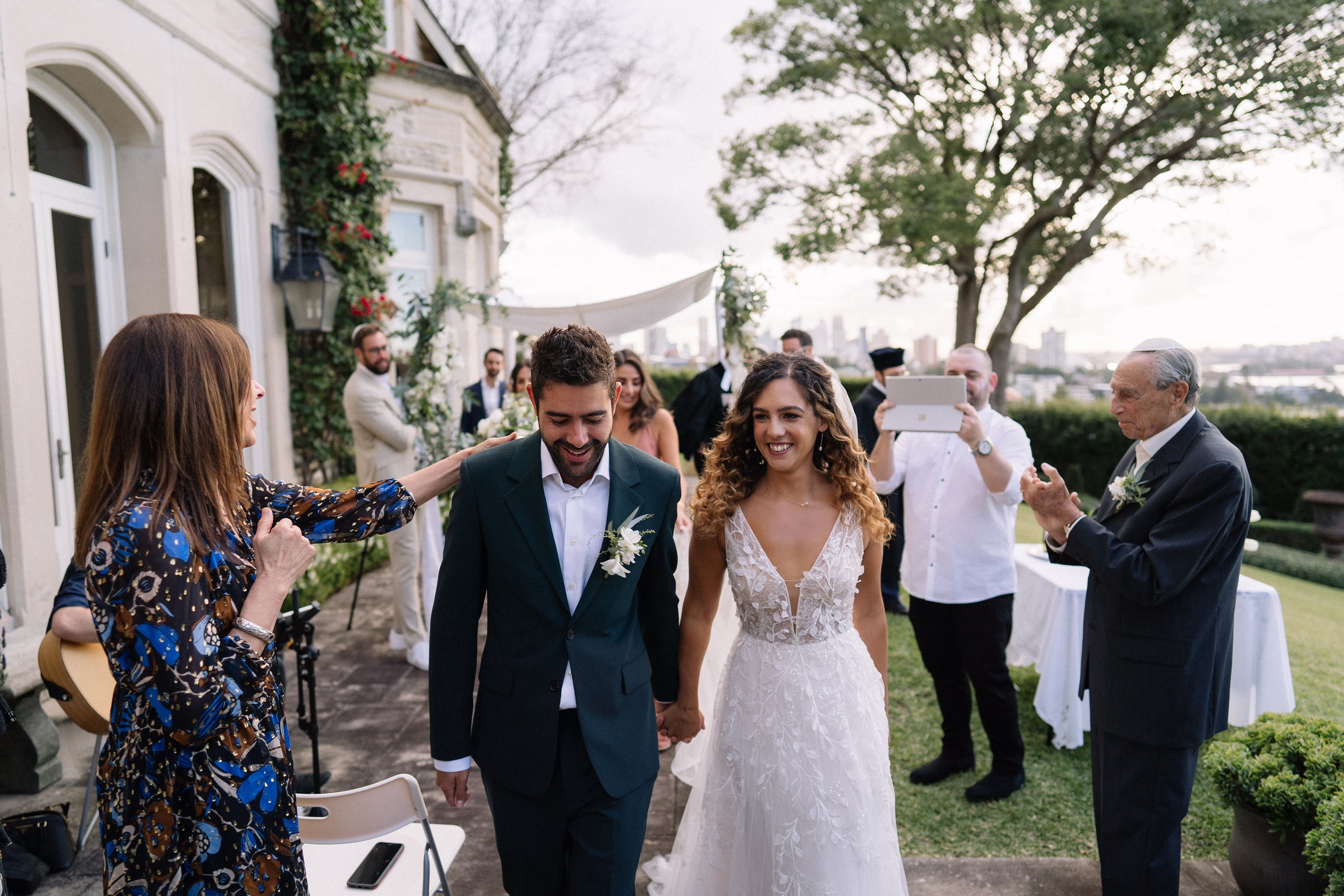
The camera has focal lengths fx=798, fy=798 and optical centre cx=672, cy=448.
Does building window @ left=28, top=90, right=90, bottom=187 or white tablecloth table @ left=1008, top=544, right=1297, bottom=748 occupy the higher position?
building window @ left=28, top=90, right=90, bottom=187

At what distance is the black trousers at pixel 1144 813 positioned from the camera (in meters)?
2.83

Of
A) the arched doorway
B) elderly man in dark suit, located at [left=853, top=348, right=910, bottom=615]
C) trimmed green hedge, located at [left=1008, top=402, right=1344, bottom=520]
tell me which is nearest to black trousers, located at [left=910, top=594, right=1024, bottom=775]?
elderly man in dark suit, located at [left=853, top=348, right=910, bottom=615]

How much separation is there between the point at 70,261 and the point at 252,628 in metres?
5.17

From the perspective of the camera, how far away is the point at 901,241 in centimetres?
1655

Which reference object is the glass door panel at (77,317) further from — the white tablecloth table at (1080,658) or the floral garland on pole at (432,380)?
the white tablecloth table at (1080,658)

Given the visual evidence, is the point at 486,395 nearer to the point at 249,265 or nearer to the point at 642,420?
the point at 249,265

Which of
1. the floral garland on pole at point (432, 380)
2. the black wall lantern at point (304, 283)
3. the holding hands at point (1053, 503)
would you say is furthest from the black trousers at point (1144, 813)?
the black wall lantern at point (304, 283)

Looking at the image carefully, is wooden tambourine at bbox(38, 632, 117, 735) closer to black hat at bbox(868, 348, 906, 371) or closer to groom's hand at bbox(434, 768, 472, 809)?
groom's hand at bbox(434, 768, 472, 809)

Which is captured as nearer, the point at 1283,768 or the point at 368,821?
the point at 368,821

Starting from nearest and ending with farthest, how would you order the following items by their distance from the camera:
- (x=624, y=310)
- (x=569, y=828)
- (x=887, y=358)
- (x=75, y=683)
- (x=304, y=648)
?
(x=569, y=828), (x=75, y=683), (x=304, y=648), (x=887, y=358), (x=624, y=310)

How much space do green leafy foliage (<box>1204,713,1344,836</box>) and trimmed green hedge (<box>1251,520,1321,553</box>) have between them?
12.8m

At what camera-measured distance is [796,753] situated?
8.27 ft

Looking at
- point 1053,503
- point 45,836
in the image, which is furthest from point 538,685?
point 45,836

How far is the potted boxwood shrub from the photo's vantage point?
2.96 metres
